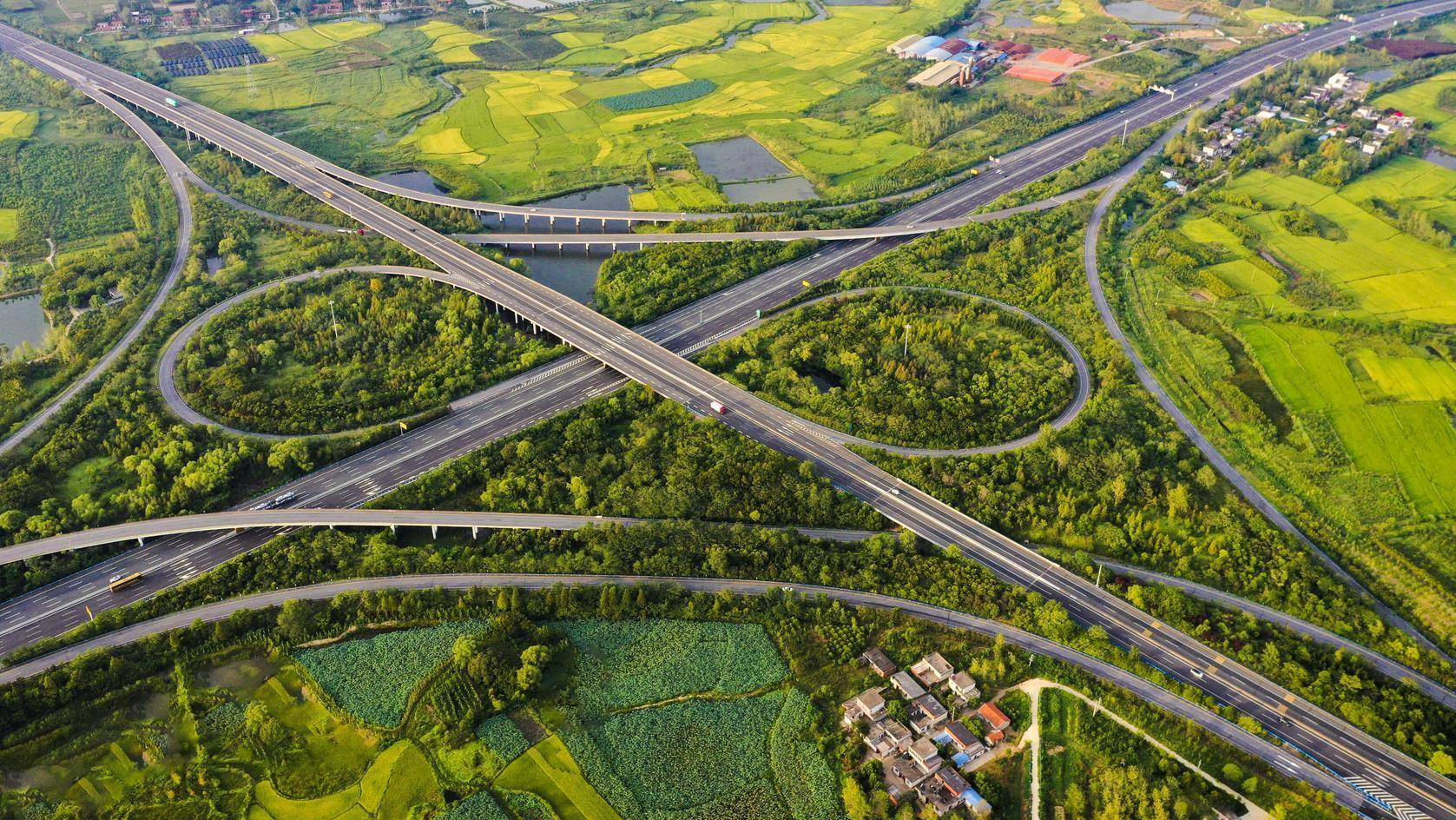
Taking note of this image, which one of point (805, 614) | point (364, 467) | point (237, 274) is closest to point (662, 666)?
point (805, 614)

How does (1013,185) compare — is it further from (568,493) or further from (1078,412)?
(568,493)

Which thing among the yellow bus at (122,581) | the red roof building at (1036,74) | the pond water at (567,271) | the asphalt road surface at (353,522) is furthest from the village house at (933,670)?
the red roof building at (1036,74)

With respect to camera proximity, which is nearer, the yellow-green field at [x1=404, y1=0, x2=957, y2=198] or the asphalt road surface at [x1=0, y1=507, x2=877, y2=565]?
the asphalt road surface at [x1=0, y1=507, x2=877, y2=565]

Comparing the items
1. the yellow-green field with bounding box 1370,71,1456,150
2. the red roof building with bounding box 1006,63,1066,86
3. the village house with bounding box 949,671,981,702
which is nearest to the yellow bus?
the village house with bounding box 949,671,981,702

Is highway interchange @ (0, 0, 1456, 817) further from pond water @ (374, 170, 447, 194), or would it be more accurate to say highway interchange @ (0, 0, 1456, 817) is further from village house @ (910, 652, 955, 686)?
village house @ (910, 652, 955, 686)

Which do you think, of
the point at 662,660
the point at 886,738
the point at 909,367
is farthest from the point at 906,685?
the point at 909,367

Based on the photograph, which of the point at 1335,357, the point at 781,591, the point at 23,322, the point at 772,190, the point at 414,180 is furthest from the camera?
the point at 414,180

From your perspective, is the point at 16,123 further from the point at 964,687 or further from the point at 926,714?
the point at 964,687
